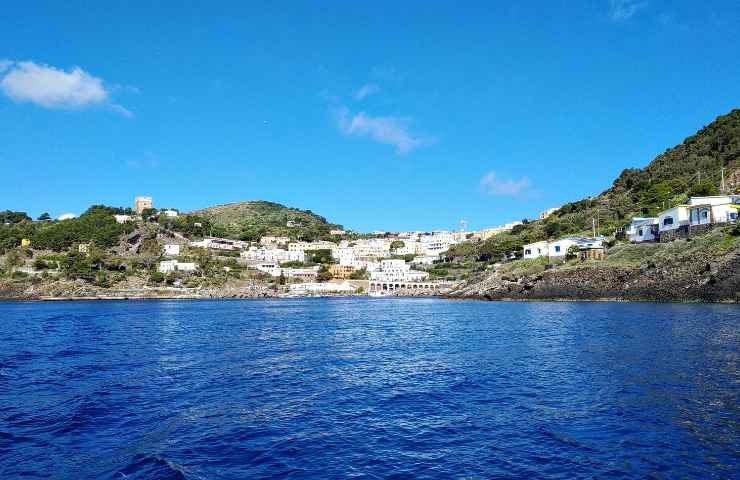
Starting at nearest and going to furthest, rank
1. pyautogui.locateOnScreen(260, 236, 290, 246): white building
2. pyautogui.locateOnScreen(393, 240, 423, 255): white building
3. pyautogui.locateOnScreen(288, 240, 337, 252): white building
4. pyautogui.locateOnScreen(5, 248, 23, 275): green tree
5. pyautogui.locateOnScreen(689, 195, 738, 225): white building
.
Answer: pyautogui.locateOnScreen(689, 195, 738, 225): white building
pyautogui.locateOnScreen(5, 248, 23, 275): green tree
pyautogui.locateOnScreen(288, 240, 337, 252): white building
pyautogui.locateOnScreen(260, 236, 290, 246): white building
pyautogui.locateOnScreen(393, 240, 423, 255): white building

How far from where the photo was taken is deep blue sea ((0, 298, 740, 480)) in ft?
31.7

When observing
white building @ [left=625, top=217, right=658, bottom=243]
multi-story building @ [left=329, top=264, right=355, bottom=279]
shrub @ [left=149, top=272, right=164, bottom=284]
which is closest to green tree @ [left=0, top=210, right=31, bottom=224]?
shrub @ [left=149, top=272, right=164, bottom=284]

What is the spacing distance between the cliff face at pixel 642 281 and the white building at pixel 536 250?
9874 millimetres

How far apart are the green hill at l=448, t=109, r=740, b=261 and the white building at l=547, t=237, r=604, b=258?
1118cm

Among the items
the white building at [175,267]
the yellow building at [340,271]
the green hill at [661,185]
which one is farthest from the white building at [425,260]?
the white building at [175,267]

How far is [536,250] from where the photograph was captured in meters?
84.0

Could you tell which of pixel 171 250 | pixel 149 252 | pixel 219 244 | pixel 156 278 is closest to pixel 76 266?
pixel 156 278

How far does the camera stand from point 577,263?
65938 millimetres

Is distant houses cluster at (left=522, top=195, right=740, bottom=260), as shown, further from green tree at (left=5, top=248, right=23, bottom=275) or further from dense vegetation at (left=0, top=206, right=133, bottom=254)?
dense vegetation at (left=0, top=206, right=133, bottom=254)

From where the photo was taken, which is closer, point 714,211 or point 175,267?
point 714,211

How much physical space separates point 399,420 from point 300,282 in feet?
405

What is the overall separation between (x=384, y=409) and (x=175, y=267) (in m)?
127

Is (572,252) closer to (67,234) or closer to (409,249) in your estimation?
(409,249)

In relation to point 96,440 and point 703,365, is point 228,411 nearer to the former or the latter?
point 96,440
